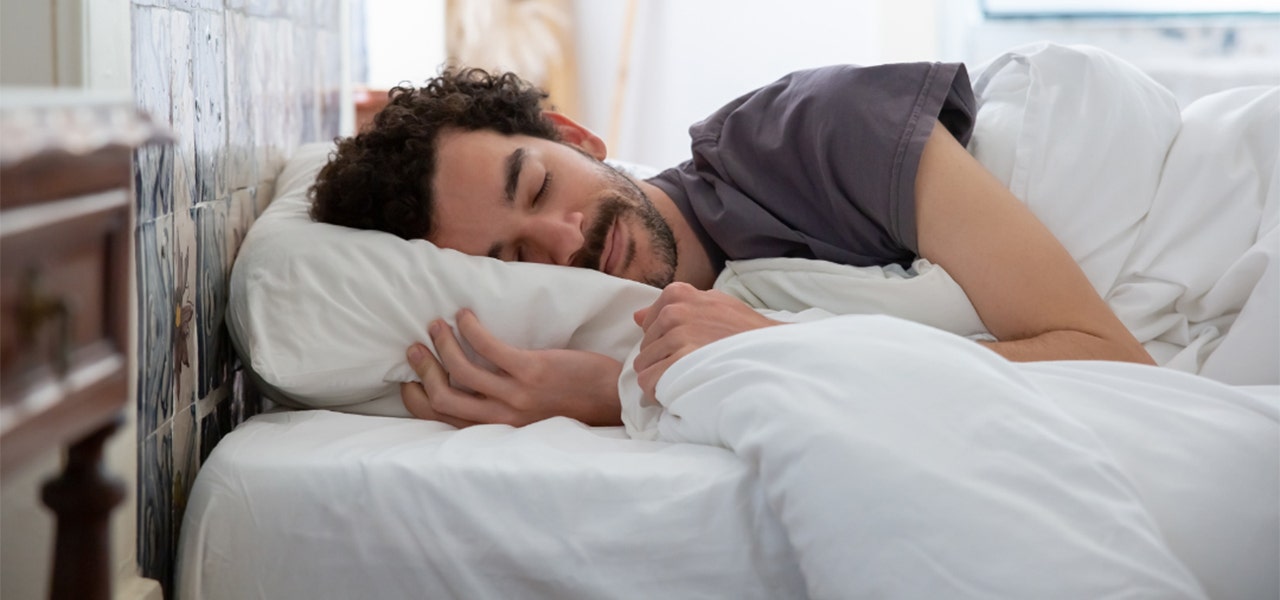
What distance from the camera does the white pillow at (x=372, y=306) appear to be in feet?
3.75

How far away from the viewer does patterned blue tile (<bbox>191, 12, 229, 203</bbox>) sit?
1.12 m

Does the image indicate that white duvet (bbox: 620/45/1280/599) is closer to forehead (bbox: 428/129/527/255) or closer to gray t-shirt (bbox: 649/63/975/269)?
gray t-shirt (bbox: 649/63/975/269)

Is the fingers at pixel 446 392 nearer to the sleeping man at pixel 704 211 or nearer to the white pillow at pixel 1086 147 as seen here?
the sleeping man at pixel 704 211

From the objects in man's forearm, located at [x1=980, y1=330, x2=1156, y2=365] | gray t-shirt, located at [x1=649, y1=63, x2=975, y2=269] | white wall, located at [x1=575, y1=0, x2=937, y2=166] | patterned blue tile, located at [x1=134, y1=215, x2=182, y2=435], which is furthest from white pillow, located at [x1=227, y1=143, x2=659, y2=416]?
white wall, located at [x1=575, y1=0, x2=937, y2=166]

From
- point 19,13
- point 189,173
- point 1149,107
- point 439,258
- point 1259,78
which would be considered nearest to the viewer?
point 19,13

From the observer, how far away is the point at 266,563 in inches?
37.5

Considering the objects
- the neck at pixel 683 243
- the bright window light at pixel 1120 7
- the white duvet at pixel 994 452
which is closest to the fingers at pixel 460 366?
the white duvet at pixel 994 452

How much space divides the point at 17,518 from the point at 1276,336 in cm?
114

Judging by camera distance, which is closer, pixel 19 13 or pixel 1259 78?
pixel 19 13

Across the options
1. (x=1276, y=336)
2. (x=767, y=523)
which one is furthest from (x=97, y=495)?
(x=1276, y=336)

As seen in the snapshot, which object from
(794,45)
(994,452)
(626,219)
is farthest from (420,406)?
(794,45)

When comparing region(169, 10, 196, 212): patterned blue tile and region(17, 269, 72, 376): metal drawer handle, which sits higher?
region(169, 10, 196, 212): patterned blue tile

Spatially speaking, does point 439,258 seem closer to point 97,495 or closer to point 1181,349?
point 97,495

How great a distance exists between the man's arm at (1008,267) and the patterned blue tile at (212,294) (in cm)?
76
